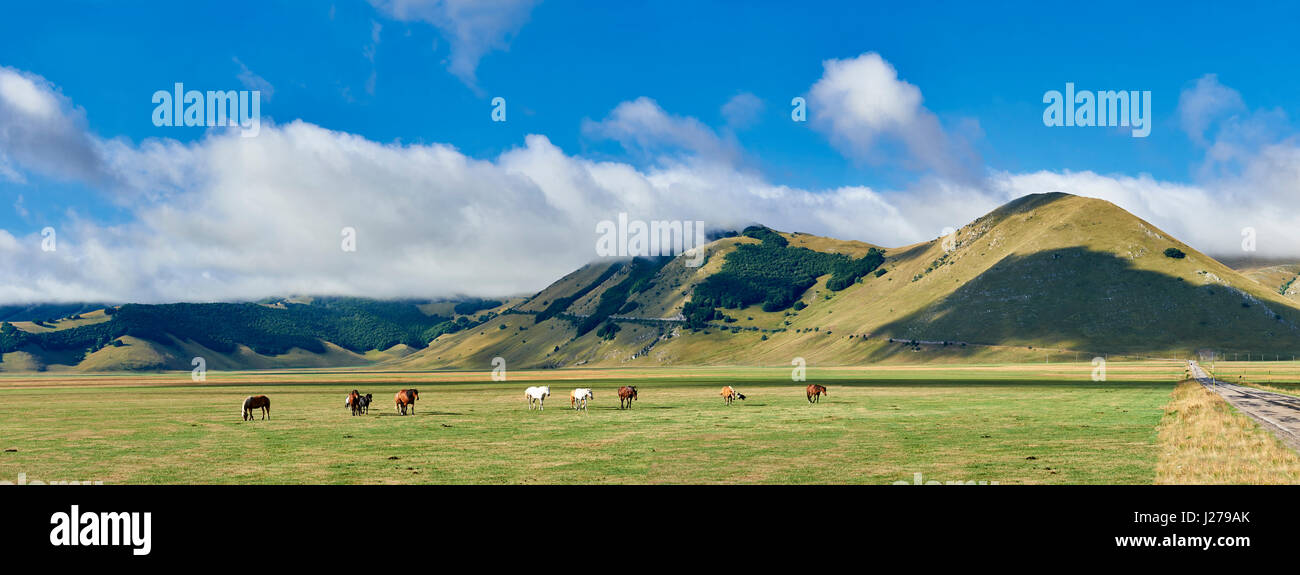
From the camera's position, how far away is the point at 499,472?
90.7 ft

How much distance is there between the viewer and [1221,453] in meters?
29.6

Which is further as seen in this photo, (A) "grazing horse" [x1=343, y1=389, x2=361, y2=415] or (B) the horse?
(B) the horse

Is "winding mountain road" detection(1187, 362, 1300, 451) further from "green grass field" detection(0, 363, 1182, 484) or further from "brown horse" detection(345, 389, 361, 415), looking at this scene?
"brown horse" detection(345, 389, 361, 415)

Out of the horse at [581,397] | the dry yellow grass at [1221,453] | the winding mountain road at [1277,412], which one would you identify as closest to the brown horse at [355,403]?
the horse at [581,397]

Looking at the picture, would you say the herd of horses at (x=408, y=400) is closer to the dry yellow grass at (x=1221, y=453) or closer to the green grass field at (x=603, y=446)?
the green grass field at (x=603, y=446)

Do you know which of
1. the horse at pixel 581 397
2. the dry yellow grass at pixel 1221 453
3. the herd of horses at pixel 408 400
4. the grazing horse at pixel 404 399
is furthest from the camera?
the horse at pixel 581 397

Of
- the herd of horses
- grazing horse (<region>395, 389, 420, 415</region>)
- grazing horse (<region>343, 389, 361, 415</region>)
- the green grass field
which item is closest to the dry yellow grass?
the green grass field

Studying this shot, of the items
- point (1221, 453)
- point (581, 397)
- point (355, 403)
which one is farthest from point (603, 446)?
point (355, 403)

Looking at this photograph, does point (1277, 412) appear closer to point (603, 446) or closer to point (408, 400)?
point (603, 446)

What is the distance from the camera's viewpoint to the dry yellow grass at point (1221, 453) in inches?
947

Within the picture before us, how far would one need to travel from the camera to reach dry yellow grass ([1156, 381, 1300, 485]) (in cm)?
2405
